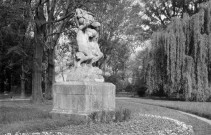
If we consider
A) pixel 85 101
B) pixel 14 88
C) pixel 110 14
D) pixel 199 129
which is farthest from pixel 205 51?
pixel 14 88

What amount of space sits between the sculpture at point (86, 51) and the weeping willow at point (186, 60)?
15035mm

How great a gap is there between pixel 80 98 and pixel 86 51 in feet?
6.07

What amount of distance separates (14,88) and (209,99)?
1164 inches

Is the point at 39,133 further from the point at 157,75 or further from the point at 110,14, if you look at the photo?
the point at 110,14

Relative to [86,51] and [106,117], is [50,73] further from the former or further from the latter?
[106,117]

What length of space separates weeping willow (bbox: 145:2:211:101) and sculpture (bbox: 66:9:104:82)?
49.3ft

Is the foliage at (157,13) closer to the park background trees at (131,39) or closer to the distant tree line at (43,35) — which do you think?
the park background trees at (131,39)

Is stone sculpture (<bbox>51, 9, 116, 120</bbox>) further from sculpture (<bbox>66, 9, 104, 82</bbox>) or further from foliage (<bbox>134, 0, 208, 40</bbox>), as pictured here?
foliage (<bbox>134, 0, 208, 40</bbox>)

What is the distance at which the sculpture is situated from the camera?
10641 millimetres

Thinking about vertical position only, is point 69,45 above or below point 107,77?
above

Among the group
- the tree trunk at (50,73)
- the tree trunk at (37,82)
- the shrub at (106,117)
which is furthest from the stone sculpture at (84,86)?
the tree trunk at (50,73)

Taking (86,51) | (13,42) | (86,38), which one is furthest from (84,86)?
(13,42)

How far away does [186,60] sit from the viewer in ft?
83.5

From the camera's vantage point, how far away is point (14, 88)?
149ft
